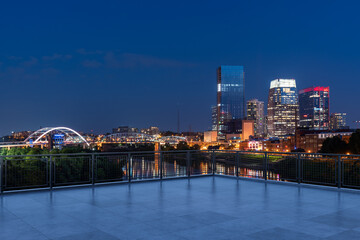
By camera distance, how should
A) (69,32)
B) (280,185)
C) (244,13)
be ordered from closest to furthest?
(280,185) → (69,32) → (244,13)

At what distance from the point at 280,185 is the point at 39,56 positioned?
132 metres

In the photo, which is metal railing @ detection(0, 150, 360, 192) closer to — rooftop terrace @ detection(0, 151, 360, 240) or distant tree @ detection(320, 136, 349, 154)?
rooftop terrace @ detection(0, 151, 360, 240)

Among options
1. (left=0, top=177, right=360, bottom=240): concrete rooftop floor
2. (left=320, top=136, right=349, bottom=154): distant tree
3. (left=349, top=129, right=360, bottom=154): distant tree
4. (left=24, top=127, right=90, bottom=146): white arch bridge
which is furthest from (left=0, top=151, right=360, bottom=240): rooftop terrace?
(left=24, top=127, right=90, bottom=146): white arch bridge

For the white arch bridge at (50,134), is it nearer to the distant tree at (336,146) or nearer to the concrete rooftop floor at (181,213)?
the distant tree at (336,146)

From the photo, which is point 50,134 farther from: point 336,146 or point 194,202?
point 194,202

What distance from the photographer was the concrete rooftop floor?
16.5ft

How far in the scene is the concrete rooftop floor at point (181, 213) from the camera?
5.02m

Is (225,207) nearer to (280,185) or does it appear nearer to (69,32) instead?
(280,185)

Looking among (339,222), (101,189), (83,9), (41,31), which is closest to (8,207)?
(101,189)

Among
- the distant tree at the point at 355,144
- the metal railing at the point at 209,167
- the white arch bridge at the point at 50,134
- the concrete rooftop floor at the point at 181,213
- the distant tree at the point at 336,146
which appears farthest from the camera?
the white arch bridge at the point at 50,134

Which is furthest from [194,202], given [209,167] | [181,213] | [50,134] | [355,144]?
[50,134]

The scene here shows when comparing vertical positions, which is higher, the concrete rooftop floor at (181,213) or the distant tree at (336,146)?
the concrete rooftop floor at (181,213)

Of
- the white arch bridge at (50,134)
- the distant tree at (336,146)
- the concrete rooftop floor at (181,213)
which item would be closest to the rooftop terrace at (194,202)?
the concrete rooftop floor at (181,213)

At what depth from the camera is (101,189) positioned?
946cm
